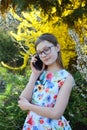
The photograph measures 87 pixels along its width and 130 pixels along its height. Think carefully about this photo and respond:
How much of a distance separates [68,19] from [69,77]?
102 centimetres

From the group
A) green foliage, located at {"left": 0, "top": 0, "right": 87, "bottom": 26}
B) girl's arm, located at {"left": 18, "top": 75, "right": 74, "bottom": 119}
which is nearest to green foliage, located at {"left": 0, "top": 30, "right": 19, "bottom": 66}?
green foliage, located at {"left": 0, "top": 0, "right": 87, "bottom": 26}

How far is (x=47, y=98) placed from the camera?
229 centimetres

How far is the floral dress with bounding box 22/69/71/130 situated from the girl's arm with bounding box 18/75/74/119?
60 millimetres

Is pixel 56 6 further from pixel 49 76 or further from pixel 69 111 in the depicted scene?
pixel 69 111

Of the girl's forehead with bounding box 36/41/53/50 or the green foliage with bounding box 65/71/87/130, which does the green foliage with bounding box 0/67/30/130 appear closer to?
the green foliage with bounding box 65/71/87/130

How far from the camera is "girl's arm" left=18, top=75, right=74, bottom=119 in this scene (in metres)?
2.15

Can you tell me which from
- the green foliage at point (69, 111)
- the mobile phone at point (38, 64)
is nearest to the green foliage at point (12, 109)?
the green foliage at point (69, 111)

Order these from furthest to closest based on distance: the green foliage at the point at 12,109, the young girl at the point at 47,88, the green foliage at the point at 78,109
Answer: the green foliage at the point at 12,109, the green foliage at the point at 78,109, the young girl at the point at 47,88

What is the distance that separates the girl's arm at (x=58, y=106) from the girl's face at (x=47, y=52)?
6.3 inches

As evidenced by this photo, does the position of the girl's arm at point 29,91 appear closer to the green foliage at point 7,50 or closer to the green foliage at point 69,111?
the green foliage at point 69,111

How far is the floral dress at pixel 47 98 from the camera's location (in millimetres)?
2281

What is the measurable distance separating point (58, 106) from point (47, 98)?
0.52ft

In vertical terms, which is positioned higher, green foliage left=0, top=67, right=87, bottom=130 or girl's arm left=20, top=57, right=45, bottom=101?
girl's arm left=20, top=57, right=45, bottom=101

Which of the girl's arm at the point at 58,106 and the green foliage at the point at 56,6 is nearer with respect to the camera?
the girl's arm at the point at 58,106
